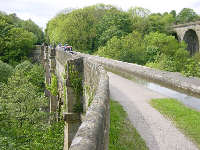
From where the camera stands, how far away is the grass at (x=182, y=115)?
5.29 m

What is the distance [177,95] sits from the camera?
8.85m

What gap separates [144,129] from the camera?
18.0 ft

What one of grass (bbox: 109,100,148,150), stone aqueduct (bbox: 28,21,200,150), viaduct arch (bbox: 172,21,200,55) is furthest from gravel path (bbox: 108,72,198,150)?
viaduct arch (bbox: 172,21,200,55)

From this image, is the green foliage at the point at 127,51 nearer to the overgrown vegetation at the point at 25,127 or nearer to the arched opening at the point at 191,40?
the overgrown vegetation at the point at 25,127

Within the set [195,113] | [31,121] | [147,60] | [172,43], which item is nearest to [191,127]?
[195,113]

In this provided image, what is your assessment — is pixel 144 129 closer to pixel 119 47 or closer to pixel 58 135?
pixel 58 135

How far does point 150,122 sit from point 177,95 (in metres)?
3.41

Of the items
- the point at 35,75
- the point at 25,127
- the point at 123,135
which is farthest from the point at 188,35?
the point at 123,135

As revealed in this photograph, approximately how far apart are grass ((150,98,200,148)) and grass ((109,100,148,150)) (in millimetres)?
1172

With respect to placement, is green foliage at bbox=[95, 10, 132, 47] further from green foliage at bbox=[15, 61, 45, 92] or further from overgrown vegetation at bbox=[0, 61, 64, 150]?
overgrown vegetation at bbox=[0, 61, 64, 150]

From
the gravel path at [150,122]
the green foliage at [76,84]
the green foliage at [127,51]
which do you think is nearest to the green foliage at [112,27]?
the green foliage at [127,51]

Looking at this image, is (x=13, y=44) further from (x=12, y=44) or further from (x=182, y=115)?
(x=182, y=115)

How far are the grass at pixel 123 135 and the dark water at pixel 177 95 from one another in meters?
2.49

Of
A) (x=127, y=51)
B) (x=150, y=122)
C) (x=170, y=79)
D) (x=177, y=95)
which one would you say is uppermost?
(x=127, y=51)
